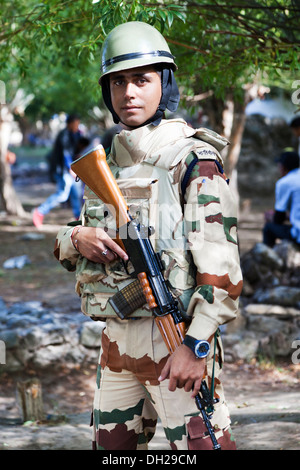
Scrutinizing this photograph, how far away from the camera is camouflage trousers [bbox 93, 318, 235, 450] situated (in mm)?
2133

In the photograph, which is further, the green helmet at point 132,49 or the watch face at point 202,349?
the green helmet at point 132,49

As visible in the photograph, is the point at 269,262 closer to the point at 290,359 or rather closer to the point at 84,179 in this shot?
the point at 290,359

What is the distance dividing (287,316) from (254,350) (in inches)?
24.8

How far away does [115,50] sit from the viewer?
2275mm

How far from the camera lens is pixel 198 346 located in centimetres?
199

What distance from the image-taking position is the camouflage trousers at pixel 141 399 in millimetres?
2133

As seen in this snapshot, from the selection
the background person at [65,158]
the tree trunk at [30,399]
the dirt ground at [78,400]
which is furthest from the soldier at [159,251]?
the background person at [65,158]

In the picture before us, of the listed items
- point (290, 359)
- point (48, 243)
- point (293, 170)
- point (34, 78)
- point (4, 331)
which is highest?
point (34, 78)

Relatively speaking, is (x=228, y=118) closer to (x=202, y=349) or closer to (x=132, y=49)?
(x=132, y=49)

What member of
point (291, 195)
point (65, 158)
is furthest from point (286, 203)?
point (65, 158)

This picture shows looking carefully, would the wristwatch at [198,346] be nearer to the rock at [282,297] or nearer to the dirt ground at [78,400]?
the dirt ground at [78,400]

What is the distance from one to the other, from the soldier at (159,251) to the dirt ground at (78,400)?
65.5 inches

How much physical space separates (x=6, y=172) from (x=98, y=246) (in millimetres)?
10969
